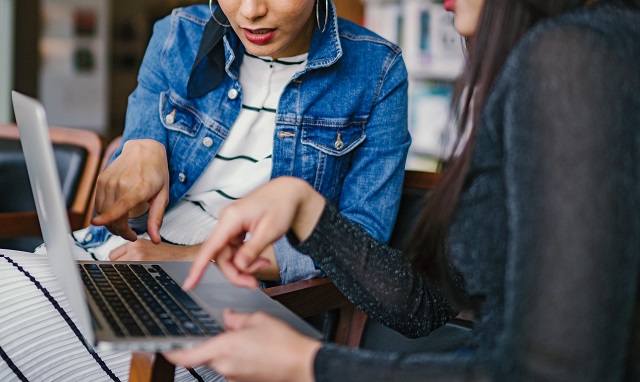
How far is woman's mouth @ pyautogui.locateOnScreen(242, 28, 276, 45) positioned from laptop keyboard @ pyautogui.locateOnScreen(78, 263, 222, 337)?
420 millimetres

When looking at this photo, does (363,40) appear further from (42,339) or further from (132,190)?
(42,339)

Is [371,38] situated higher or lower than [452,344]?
higher

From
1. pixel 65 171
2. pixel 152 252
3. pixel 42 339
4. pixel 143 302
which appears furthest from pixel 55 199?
pixel 65 171

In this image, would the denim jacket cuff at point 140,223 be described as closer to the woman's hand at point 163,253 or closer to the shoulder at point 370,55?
the woman's hand at point 163,253

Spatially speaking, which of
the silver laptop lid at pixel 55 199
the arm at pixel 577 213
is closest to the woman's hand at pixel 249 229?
the silver laptop lid at pixel 55 199

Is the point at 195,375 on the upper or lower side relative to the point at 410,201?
lower

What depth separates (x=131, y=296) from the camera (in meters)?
0.91

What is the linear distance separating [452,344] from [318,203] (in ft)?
1.55

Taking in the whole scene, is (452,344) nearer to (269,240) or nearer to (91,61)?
(269,240)

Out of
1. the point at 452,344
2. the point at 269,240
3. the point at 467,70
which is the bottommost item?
the point at 452,344

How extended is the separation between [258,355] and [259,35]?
0.69 m

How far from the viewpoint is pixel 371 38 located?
56.1 inches

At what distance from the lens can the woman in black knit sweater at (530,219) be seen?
62 cm

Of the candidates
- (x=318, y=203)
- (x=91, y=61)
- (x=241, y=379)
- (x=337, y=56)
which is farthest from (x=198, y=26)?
(x=91, y=61)
